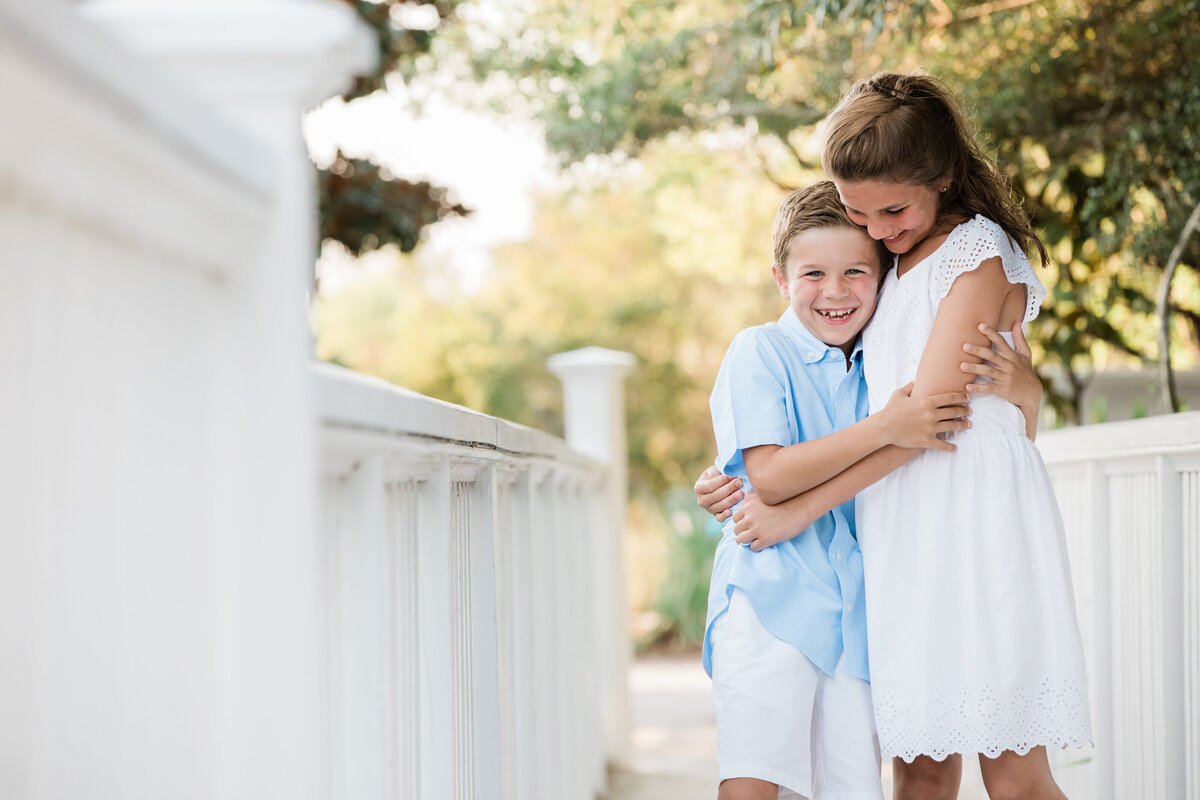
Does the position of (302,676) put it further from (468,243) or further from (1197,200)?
(468,243)

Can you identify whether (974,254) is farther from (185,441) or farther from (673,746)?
(673,746)

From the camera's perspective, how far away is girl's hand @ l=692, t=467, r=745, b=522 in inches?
85.7

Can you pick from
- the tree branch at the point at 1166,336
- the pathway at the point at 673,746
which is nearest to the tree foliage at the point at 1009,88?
the tree branch at the point at 1166,336

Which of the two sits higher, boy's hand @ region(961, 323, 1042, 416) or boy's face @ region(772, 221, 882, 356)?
boy's face @ region(772, 221, 882, 356)

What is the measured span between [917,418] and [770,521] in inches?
12.7

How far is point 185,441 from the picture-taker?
3.05 ft

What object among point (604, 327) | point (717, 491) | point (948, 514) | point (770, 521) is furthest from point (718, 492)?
point (604, 327)

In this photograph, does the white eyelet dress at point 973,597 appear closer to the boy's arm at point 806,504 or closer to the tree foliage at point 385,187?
the boy's arm at point 806,504

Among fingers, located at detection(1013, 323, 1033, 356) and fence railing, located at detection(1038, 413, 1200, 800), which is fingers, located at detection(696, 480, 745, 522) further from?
fence railing, located at detection(1038, 413, 1200, 800)

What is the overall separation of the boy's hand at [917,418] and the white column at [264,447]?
1.19 meters

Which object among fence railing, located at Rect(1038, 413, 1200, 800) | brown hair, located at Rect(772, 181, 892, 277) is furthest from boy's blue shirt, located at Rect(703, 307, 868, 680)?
fence railing, located at Rect(1038, 413, 1200, 800)

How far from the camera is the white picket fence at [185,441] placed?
730 mm

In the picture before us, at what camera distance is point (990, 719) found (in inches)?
74.4

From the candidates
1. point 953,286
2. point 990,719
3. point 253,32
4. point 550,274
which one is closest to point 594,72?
point 953,286
